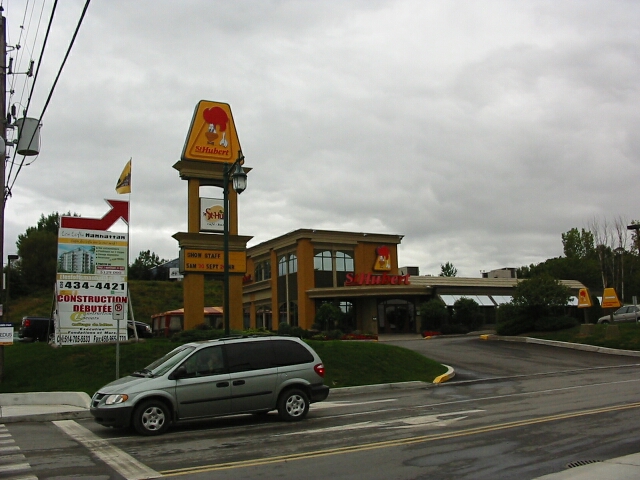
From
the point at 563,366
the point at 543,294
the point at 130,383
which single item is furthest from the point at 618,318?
the point at 130,383

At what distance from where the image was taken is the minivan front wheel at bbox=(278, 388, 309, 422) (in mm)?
12523

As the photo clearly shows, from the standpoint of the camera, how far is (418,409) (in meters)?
14.1

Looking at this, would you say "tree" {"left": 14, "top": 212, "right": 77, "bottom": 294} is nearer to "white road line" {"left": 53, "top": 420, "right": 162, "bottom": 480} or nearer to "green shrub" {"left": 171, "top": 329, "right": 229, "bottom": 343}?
"green shrub" {"left": 171, "top": 329, "right": 229, "bottom": 343}

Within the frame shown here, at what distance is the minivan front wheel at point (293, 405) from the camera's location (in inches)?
493

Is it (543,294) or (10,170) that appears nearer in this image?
(10,170)

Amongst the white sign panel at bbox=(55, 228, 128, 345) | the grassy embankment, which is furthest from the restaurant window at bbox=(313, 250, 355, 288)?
the white sign panel at bbox=(55, 228, 128, 345)

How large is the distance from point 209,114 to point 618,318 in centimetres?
3371

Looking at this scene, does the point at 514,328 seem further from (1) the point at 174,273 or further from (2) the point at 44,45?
(1) the point at 174,273

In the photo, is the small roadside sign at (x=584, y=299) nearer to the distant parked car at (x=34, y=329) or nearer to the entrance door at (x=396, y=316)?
the entrance door at (x=396, y=316)

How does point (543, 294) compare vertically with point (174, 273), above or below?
below

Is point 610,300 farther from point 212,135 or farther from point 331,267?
point 212,135

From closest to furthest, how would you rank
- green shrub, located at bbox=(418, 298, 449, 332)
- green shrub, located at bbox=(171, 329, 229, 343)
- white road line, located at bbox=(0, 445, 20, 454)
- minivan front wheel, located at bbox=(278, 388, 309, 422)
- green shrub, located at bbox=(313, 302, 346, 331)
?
white road line, located at bbox=(0, 445, 20, 454) → minivan front wheel, located at bbox=(278, 388, 309, 422) → green shrub, located at bbox=(171, 329, 229, 343) → green shrub, located at bbox=(313, 302, 346, 331) → green shrub, located at bbox=(418, 298, 449, 332)

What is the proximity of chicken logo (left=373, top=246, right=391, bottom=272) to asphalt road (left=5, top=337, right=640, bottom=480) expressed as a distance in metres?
36.3

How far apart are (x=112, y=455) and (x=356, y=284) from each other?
41039 mm
